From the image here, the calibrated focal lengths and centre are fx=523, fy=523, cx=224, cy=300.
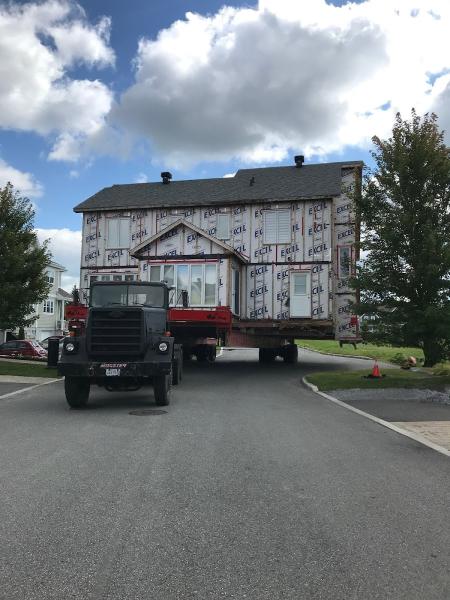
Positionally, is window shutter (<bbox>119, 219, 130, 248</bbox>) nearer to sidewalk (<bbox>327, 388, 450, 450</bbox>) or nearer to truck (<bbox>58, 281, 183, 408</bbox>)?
truck (<bbox>58, 281, 183, 408</bbox>)

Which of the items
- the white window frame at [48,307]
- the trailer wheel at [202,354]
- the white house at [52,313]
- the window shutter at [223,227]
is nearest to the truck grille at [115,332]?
the trailer wheel at [202,354]

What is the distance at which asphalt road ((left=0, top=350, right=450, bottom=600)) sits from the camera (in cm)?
342

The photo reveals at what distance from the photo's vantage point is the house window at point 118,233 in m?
29.1

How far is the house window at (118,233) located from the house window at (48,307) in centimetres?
3332

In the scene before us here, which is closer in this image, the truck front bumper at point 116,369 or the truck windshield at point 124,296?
the truck front bumper at point 116,369

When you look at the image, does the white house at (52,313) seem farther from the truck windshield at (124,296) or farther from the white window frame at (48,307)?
the truck windshield at (124,296)

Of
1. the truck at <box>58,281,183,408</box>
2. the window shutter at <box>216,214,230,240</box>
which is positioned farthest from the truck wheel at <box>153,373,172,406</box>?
the window shutter at <box>216,214,230,240</box>

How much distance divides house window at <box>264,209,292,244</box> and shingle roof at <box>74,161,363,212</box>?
29.8 inches

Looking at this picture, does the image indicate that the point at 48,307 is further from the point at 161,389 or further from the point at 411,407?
the point at 411,407

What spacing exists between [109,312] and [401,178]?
10.5m

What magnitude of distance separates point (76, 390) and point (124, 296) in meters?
2.75

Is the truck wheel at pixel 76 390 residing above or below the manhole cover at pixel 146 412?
above

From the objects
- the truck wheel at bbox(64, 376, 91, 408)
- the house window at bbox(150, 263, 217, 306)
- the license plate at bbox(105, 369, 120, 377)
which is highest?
the house window at bbox(150, 263, 217, 306)

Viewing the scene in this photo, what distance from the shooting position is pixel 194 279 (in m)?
24.5
